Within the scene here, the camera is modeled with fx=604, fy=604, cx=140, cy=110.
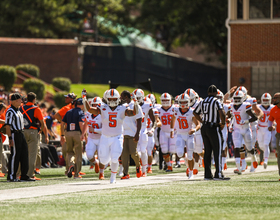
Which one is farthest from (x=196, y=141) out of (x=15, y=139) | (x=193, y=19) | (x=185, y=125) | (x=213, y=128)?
(x=193, y=19)

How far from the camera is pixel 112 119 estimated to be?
13086 mm

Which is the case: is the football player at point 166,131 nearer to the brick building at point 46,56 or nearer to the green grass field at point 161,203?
the green grass field at point 161,203

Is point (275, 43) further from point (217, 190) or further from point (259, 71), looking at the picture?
point (217, 190)

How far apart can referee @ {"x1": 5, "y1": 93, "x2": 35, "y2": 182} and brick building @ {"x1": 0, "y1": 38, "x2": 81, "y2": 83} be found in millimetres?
27387

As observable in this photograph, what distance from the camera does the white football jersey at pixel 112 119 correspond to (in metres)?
13.1

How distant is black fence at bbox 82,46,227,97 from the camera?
122ft

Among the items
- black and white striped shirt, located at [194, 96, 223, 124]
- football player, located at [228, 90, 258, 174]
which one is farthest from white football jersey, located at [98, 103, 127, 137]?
football player, located at [228, 90, 258, 174]

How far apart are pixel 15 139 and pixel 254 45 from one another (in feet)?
58.0

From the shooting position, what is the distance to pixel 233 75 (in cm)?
2962

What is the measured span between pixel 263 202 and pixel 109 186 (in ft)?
12.5

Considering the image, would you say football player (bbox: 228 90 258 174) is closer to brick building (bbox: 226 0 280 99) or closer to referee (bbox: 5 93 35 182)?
referee (bbox: 5 93 35 182)

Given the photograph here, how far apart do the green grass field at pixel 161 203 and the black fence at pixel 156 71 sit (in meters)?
24.6

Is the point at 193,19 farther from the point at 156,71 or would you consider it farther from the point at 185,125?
the point at 185,125

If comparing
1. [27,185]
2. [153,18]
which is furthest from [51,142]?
[153,18]
